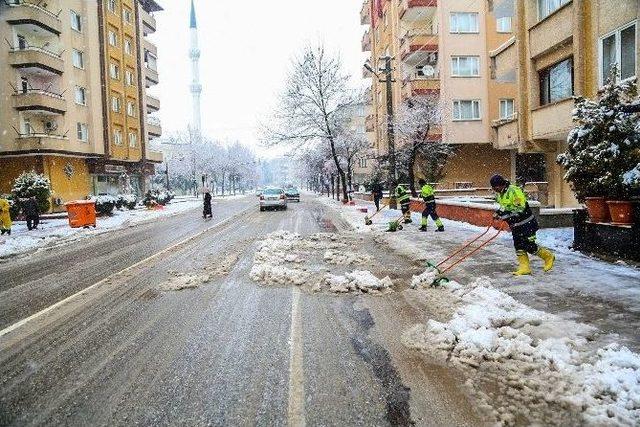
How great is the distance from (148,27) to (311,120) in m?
26.6

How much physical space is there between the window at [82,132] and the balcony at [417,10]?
2561 cm

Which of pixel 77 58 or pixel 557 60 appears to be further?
pixel 77 58

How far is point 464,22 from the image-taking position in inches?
1212

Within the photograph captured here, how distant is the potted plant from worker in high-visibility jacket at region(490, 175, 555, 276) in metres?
1.82

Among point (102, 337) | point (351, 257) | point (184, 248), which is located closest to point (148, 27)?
point (184, 248)

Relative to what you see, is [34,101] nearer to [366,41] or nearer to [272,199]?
[272,199]

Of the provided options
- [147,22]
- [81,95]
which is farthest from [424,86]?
[147,22]

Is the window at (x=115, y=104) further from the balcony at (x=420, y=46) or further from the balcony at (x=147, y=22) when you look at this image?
the balcony at (x=420, y=46)

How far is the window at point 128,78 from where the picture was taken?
136ft

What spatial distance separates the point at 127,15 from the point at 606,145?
→ 4561 cm

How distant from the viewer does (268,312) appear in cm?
573

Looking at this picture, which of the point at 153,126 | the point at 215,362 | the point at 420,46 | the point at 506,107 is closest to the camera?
the point at 215,362

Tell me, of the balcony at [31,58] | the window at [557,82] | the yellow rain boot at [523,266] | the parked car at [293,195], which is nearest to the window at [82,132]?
the balcony at [31,58]

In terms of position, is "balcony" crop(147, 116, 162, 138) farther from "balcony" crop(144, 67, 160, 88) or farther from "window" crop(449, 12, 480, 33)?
"window" crop(449, 12, 480, 33)
